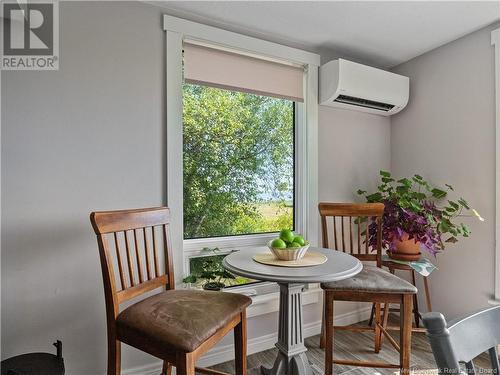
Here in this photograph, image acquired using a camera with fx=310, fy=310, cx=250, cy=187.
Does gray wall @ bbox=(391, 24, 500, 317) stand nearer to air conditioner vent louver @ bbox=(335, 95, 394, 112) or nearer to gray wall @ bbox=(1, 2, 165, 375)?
air conditioner vent louver @ bbox=(335, 95, 394, 112)

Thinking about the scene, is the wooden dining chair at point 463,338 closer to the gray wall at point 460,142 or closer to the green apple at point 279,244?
the green apple at point 279,244

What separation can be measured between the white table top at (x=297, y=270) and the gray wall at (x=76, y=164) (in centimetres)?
72

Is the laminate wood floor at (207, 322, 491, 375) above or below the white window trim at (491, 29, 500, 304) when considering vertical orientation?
below

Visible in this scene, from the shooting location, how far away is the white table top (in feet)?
4.33

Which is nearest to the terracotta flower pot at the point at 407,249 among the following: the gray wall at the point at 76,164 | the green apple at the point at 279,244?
the green apple at the point at 279,244

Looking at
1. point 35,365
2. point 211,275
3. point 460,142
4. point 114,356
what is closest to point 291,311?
point 211,275

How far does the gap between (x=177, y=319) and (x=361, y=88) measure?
209 cm

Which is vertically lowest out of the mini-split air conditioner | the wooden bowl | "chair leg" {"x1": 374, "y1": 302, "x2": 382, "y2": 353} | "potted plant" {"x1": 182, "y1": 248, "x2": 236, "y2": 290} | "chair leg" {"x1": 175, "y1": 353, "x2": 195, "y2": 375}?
"chair leg" {"x1": 374, "y1": 302, "x2": 382, "y2": 353}

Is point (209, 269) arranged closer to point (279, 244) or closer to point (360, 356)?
point (279, 244)

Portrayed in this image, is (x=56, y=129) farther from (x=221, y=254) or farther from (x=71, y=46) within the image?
(x=221, y=254)

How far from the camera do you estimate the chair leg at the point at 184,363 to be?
1.17 metres

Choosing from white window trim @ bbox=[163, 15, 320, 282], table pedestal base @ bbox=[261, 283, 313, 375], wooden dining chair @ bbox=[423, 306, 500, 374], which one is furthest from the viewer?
white window trim @ bbox=[163, 15, 320, 282]

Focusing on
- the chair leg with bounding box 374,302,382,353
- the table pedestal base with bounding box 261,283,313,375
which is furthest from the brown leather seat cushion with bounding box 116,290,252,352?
the chair leg with bounding box 374,302,382,353

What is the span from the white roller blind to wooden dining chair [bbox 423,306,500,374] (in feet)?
5.92
